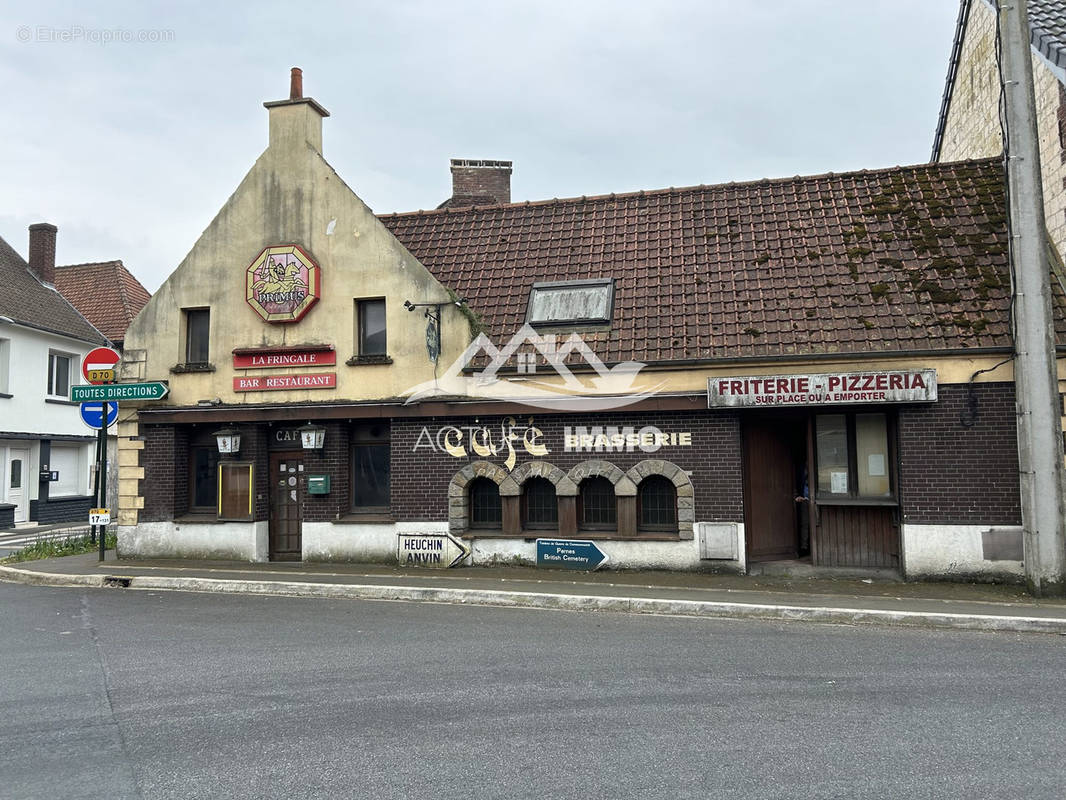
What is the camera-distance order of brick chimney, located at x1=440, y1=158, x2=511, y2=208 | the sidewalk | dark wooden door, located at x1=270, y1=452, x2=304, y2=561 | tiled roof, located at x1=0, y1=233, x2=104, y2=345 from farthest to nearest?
tiled roof, located at x1=0, y1=233, x2=104, y2=345 < brick chimney, located at x1=440, y1=158, x2=511, y2=208 < dark wooden door, located at x1=270, y1=452, x2=304, y2=561 < the sidewalk

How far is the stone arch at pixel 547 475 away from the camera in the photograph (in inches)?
519

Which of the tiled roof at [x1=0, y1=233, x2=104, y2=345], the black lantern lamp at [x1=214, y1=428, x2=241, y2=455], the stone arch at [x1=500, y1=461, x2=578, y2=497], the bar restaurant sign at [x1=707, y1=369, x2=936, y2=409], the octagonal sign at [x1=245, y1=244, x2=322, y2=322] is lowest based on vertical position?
the stone arch at [x1=500, y1=461, x2=578, y2=497]

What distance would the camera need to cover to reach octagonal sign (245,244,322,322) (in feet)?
48.3

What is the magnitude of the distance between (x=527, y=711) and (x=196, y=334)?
39.7 feet

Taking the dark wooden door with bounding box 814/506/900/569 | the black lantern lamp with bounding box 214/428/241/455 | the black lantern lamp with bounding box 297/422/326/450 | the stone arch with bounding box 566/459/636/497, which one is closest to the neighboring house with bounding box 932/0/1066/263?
the dark wooden door with bounding box 814/506/900/569

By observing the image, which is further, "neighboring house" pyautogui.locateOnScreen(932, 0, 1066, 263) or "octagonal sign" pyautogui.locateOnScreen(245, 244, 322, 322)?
"octagonal sign" pyautogui.locateOnScreen(245, 244, 322, 322)

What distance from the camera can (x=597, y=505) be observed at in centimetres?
1338

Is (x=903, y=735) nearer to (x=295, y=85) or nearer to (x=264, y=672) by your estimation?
(x=264, y=672)

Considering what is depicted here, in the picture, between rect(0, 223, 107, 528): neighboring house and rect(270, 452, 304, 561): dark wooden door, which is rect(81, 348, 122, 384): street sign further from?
rect(0, 223, 107, 528): neighboring house

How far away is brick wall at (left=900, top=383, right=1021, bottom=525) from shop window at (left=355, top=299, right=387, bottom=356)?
8744 mm

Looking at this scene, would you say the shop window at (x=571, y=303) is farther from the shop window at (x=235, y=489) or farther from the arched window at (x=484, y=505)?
the shop window at (x=235, y=489)

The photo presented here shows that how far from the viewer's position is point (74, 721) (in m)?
6.05

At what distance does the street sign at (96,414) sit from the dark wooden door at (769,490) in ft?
37.4

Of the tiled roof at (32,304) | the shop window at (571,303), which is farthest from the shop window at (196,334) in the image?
the tiled roof at (32,304)
